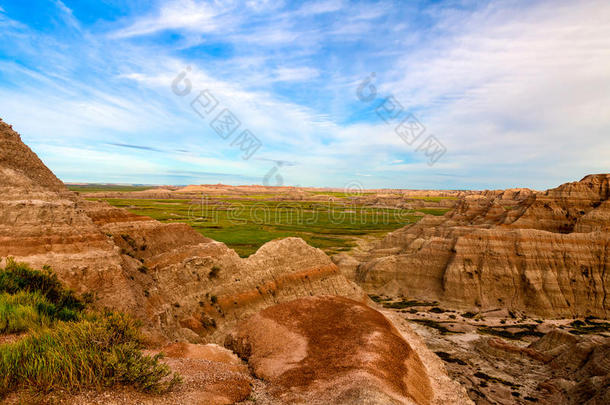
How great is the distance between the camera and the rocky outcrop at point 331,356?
1477cm

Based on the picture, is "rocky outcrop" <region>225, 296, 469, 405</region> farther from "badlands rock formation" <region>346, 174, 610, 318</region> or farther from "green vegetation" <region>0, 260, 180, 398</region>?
"badlands rock formation" <region>346, 174, 610, 318</region>

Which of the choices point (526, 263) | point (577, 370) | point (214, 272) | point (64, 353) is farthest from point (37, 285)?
point (526, 263)

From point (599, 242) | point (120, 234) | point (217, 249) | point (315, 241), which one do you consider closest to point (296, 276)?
point (217, 249)

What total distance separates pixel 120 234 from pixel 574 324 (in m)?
55.1

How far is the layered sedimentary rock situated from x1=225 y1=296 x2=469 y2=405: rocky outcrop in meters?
4.63

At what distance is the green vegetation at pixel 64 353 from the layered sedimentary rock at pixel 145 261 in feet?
22.8

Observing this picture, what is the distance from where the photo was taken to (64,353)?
827 cm

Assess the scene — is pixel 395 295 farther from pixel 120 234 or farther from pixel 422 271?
pixel 120 234

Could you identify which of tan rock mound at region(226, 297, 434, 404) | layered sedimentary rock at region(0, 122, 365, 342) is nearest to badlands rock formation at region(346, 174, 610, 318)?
layered sedimentary rock at region(0, 122, 365, 342)

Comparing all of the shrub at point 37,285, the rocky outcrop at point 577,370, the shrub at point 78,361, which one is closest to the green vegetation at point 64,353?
the shrub at point 78,361

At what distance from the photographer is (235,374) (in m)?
14.2

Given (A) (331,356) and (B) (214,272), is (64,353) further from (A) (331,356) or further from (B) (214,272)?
(B) (214,272)

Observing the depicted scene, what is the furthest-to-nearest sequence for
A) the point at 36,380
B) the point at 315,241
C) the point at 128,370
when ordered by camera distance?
1. the point at 315,241
2. the point at 128,370
3. the point at 36,380

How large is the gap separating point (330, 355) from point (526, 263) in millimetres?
41415
